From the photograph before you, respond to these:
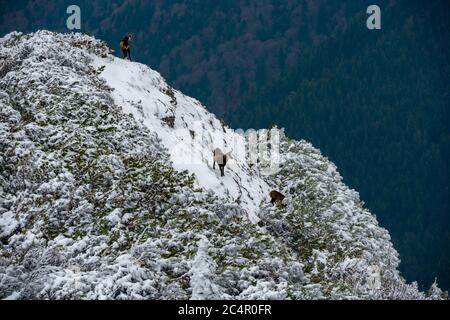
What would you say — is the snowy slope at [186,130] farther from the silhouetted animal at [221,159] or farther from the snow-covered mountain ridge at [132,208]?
the silhouetted animal at [221,159]

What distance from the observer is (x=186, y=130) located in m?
32.8

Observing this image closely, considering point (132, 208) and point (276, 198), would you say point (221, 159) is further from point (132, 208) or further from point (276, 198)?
point (132, 208)

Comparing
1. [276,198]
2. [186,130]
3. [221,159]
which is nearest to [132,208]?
[221,159]

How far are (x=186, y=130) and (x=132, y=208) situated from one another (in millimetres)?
10430

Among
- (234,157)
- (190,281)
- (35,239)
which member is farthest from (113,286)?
(234,157)

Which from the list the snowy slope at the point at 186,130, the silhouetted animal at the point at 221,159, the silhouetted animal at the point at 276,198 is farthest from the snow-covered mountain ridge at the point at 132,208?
the silhouetted animal at the point at 276,198

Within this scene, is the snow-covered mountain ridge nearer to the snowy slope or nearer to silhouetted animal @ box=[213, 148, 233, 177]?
the snowy slope

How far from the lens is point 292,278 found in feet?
71.7

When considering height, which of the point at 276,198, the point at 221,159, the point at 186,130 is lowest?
the point at 276,198

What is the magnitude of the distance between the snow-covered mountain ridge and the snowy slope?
9 centimetres

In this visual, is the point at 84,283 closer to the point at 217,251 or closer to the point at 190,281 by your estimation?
the point at 190,281
